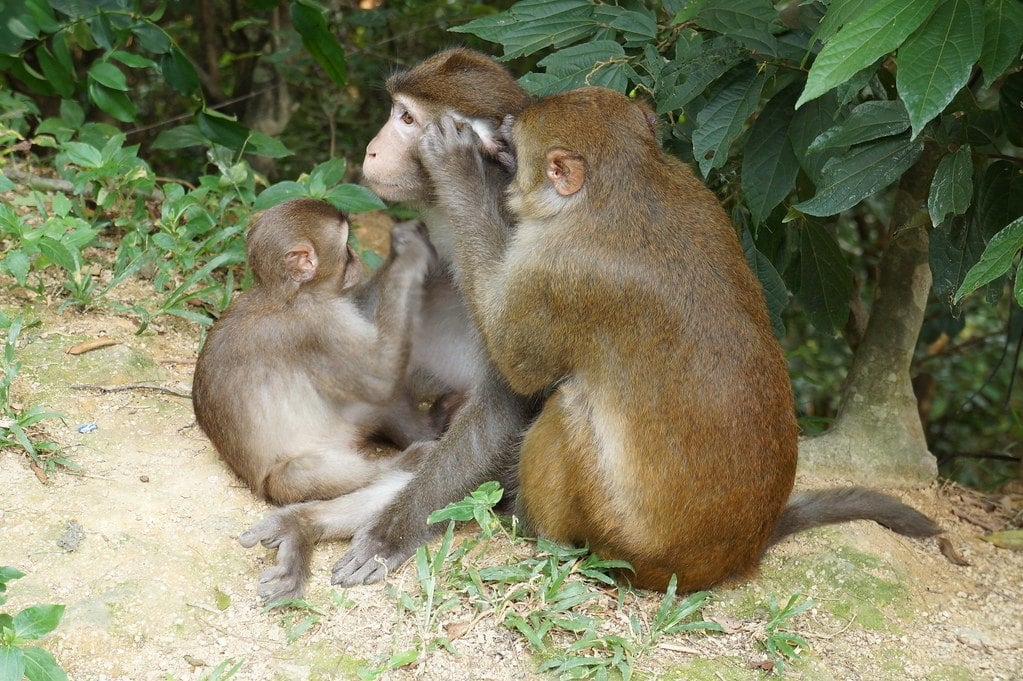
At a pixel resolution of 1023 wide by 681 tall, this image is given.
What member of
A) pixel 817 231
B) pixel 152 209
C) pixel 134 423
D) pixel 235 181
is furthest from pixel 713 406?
pixel 152 209

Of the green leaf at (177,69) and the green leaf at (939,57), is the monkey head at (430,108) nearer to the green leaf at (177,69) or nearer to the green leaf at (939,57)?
the green leaf at (939,57)

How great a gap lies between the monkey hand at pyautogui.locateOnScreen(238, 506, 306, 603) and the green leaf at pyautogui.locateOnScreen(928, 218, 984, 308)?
6.72 ft

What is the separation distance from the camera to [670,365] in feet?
9.48

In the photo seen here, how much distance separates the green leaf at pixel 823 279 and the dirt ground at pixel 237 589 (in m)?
0.78

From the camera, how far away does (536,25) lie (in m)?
3.40

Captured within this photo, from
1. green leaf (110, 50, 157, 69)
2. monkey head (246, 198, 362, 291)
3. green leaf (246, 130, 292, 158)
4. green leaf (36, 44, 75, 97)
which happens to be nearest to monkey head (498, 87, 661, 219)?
monkey head (246, 198, 362, 291)

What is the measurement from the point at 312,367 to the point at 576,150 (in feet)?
3.78

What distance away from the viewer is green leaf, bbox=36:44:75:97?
4676mm

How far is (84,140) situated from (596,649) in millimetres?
3417

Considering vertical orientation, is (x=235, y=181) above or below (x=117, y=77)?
below

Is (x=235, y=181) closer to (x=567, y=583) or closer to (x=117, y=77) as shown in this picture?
(x=117, y=77)

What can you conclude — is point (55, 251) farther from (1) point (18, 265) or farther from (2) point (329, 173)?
(2) point (329, 173)

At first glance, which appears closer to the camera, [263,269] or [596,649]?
[596,649]

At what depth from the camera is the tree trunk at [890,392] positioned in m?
4.15
